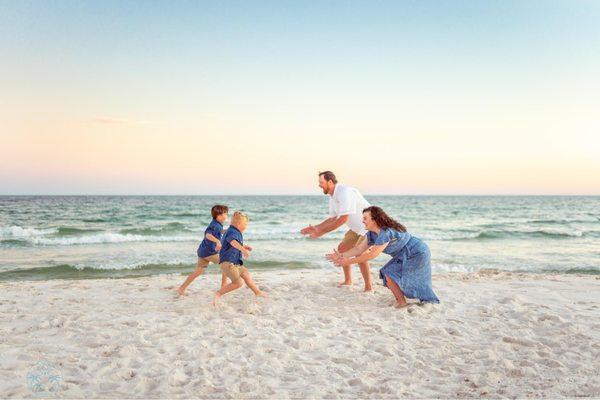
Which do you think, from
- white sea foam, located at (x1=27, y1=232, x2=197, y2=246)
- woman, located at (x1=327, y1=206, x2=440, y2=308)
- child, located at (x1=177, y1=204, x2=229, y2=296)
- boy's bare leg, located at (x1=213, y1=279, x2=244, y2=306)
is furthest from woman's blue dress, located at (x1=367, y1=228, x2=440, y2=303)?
white sea foam, located at (x1=27, y1=232, x2=197, y2=246)

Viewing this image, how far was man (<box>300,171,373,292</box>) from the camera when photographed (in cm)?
675

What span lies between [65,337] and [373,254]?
3.79m

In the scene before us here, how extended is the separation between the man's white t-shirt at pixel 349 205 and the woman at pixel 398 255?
0.51 meters

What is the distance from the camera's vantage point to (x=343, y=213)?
6.85m

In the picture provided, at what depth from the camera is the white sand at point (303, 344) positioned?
396 cm

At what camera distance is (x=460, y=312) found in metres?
6.25

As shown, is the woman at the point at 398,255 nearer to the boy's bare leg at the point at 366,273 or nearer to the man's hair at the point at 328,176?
the boy's bare leg at the point at 366,273

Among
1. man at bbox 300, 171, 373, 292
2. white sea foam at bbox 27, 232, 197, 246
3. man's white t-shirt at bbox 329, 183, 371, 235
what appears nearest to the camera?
man at bbox 300, 171, 373, 292

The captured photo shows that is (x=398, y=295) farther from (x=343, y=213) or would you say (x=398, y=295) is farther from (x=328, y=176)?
(x=328, y=176)

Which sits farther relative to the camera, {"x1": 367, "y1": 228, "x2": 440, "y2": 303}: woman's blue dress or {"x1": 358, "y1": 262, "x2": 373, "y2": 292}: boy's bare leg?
{"x1": 358, "y1": 262, "x2": 373, "y2": 292}: boy's bare leg

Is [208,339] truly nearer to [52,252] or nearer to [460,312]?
[460,312]

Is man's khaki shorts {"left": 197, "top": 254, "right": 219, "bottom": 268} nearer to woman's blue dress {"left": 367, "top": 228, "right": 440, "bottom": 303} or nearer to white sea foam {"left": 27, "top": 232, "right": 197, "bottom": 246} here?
woman's blue dress {"left": 367, "top": 228, "right": 440, "bottom": 303}

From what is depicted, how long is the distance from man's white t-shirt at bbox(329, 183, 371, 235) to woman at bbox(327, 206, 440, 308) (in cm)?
51

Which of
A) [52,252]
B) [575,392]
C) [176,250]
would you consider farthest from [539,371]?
[52,252]
